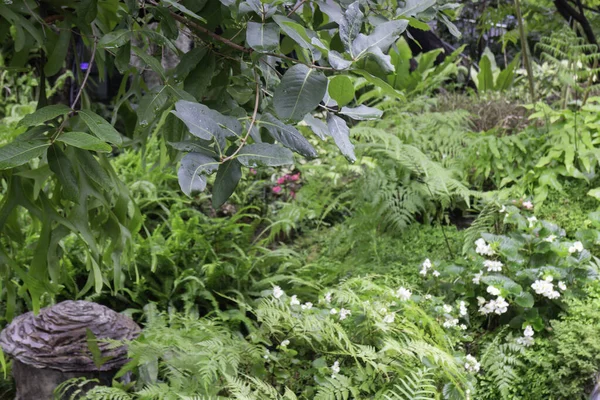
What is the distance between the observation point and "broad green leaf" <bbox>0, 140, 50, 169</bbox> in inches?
33.3

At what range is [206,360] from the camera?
187 cm

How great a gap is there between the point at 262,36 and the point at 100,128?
0.30m

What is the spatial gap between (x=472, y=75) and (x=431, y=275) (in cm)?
495

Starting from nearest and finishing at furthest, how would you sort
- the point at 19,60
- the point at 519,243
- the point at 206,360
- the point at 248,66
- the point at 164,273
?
the point at 248,66 → the point at 19,60 → the point at 206,360 → the point at 519,243 → the point at 164,273

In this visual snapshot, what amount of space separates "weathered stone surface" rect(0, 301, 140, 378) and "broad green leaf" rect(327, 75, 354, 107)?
1921 millimetres

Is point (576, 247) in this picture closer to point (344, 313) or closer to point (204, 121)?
Answer: point (344, 313)

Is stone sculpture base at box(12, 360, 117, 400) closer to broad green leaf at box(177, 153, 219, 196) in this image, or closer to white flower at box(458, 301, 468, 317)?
white flower at box(458, 301, 468, 317)

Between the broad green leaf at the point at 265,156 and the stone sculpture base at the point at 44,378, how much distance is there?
6.48 feet

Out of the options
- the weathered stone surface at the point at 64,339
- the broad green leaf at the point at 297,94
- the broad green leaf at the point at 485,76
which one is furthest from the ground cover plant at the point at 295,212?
the broad green leaf at the point at 485,76

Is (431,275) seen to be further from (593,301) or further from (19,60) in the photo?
(19,60)

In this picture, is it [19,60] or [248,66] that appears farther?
[19,60]

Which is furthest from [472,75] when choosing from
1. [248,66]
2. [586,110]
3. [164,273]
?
[248,66]

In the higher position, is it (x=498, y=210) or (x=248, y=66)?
(x=248, y=66)

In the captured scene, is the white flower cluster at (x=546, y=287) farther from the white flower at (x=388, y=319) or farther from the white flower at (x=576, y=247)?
the white flower at (x=388, y=319)
